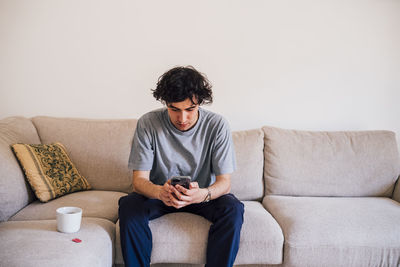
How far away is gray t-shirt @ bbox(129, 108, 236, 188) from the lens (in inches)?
71.7

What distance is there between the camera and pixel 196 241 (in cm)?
165

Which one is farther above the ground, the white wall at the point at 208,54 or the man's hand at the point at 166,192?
the white wall at the point at 208,54

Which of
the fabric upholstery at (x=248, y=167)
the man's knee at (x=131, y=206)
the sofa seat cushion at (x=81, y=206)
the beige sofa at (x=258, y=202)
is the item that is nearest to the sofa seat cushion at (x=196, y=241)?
the beige sofa at (x=258, y=202)

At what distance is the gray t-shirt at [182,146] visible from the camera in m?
1.82

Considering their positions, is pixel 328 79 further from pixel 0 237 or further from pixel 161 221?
pixel 0 237

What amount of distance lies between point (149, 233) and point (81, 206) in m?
0.52

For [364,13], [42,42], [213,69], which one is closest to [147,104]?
[213,69]

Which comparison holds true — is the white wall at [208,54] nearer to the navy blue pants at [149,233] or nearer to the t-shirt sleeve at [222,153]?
the t-shirt sleeve at [222,153]

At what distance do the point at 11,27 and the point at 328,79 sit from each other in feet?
8.22

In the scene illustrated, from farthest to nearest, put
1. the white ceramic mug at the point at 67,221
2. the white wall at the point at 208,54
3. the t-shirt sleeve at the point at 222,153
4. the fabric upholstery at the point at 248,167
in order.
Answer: the white wall at the point at 208,54, the fabric upholstery at the point at 248,167, the t-shirt sleeve at the point at 222,153, the white ceramic mug at the point at 67,221

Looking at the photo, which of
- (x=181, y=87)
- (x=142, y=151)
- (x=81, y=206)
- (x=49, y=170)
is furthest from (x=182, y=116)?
(x=49, y=170)

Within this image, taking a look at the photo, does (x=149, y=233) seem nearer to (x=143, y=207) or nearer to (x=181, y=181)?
(x=143, y=207)

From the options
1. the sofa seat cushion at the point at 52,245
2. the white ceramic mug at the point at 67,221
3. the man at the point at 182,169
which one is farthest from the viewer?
the man at the point at 182,169

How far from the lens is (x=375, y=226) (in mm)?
1786
